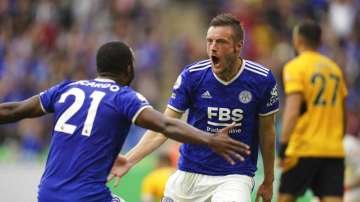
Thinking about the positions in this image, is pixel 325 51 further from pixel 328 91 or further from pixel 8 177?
pixel 328 91

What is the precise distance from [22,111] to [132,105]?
2.96ft

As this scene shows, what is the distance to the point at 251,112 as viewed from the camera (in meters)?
8.32

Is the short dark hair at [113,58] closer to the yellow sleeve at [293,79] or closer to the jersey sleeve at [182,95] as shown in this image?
the jersey sleeve at [182,95]

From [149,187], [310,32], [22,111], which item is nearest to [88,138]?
[22,111]

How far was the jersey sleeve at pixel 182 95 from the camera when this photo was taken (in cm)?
838

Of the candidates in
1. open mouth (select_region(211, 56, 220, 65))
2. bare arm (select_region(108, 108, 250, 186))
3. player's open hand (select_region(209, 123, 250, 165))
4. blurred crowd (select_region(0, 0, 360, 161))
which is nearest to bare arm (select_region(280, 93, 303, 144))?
open mouth (select_region(211, 56, 220, 65))

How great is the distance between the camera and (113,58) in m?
7.14

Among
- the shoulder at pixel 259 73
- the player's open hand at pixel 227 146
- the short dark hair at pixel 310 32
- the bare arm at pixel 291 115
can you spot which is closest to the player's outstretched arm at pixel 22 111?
the player's open hand at pixel 227 146

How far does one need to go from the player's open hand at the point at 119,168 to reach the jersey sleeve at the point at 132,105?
1.01m

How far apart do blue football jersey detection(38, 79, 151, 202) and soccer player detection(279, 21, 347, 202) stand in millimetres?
3519

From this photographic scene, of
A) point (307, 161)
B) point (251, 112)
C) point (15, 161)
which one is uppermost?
point (251, 112)

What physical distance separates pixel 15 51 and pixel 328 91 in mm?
10787

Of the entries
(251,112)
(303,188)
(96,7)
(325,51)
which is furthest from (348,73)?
(251,112)

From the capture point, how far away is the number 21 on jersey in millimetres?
6887
